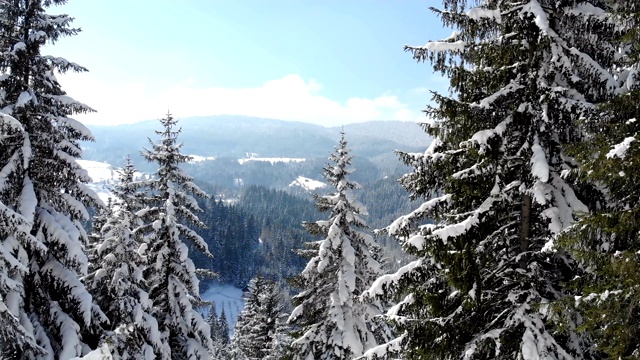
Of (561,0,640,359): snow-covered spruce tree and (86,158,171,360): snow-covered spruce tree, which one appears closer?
(561,0,640,359): snow-covered spruce tree

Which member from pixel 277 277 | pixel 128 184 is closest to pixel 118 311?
pixel 128 184

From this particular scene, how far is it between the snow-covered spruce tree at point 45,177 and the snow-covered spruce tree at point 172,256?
166 inches

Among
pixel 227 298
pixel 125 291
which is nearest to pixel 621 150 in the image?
pixel 125 291

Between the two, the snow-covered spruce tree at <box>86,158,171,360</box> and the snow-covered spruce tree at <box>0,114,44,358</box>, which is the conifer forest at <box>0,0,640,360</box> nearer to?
the snow-covered spruce tree at <box>0,114,44,358</box>

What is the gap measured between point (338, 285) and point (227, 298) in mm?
123696

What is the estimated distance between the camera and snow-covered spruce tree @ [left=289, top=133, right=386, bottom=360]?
50.6ft

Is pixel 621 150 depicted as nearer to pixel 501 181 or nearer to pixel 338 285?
pixel 501 181

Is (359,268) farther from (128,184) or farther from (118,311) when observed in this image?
(128,184)

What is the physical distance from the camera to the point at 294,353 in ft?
52.7

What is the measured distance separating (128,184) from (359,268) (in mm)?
9140

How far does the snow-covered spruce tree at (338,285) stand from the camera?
15438 mm

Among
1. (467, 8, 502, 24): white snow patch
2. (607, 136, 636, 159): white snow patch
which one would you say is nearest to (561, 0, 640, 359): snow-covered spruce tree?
(607, 136, 636, 159): white snow patch

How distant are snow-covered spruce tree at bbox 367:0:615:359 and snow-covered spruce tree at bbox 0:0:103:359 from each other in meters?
7.83

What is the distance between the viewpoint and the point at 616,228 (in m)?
5.72
